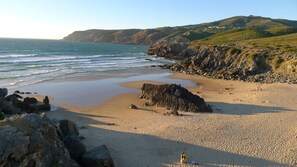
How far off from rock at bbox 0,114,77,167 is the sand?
4.67 metres

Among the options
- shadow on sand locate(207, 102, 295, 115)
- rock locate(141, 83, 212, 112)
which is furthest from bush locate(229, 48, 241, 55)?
rock locate(141, 83, 212, 112)

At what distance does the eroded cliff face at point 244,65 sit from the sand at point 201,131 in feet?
43.9

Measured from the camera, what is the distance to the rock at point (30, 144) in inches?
496

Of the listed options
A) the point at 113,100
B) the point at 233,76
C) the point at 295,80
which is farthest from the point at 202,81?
the point at 113,100

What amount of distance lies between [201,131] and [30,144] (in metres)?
12.8

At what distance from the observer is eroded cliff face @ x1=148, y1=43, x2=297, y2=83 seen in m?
47.4

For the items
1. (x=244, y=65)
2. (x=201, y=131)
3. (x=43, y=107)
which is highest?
(x=244, y=65)

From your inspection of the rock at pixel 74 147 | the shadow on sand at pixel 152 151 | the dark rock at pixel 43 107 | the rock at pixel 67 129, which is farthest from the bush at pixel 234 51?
the rock at pixel 74 147

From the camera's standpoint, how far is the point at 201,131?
2258 centimetres

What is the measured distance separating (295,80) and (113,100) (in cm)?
2497

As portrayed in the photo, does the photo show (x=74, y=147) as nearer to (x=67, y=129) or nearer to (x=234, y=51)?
(x=67, y=129)

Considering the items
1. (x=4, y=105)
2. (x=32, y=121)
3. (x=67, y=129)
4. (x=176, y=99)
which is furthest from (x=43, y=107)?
(x=32, y=121)

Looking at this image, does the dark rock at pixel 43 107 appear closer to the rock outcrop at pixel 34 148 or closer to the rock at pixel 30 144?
the rock outcrop at pixel 34 148

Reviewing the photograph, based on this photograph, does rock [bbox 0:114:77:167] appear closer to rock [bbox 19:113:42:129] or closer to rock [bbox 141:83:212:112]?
rock [bbox 19:113:42:129]
